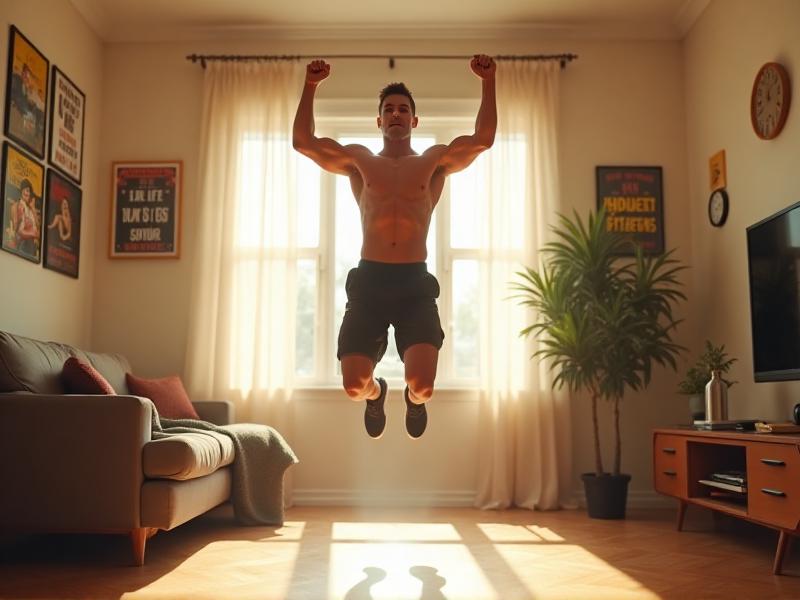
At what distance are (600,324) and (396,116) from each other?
90.4 inches

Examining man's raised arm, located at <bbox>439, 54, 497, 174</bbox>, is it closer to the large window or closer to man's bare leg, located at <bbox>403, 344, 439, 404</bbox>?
man's bare leg, located at <bbox>403, 344, 439, 404</bbox>

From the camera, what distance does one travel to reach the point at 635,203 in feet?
17.9

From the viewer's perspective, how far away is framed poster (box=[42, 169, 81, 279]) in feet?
15.4

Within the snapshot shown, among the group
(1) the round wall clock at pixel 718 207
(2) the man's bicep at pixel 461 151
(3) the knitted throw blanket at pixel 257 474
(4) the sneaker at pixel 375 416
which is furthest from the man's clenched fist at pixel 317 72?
(1) the round wall clock at pixel 718 207

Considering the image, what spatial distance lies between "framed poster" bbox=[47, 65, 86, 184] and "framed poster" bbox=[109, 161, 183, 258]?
1.20 feet

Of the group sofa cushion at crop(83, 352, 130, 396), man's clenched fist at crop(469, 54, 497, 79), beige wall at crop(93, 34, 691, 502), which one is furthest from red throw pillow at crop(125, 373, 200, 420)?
man's clenched fist at crop(469, 54, 497, 79)

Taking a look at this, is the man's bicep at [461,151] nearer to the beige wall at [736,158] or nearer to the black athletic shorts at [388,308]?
the black athletic shorts at [388,308]

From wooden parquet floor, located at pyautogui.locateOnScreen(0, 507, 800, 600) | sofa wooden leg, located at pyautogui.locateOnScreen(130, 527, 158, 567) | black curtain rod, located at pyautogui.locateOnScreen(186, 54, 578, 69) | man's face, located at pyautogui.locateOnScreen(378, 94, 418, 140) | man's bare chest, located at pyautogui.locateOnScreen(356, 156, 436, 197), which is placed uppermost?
black curtain rod, located at pyautogui.locateOnScreen(186, 54, 578, 69)

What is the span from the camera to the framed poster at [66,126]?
4730mm

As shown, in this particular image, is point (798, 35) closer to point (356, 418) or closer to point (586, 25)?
point (586, 25)

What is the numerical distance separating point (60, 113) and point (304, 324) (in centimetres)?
198

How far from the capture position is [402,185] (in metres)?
3.02

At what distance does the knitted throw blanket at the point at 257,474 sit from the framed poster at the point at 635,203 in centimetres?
264

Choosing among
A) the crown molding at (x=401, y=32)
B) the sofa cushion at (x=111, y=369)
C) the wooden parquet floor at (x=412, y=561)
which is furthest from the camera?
the crown molding at (x=401, y=32)
